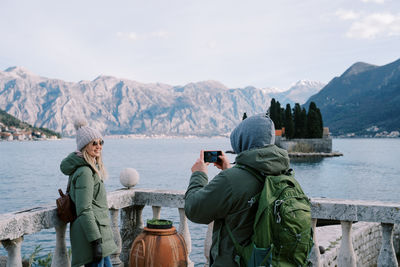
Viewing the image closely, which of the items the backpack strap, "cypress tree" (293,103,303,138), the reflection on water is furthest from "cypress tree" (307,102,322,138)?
the backpack strap

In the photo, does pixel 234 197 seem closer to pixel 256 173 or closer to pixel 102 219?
pixel 256 173

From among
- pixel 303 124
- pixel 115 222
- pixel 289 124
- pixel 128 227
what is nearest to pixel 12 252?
pixel 115 222

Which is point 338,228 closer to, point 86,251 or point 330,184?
point 86,251

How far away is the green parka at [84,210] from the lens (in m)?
3.61

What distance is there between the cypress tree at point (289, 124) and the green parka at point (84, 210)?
73.9 meters

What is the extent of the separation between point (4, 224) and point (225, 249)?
2.26 meters

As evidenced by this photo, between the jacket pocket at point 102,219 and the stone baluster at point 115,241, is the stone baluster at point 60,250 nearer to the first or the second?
the jacket pocket at point 102,219

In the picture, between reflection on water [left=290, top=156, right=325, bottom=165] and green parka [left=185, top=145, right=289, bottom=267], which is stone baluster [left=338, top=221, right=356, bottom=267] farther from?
reflection on water [left=290, top=156, right=325, bottom=165]

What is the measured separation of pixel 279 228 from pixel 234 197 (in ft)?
1.06

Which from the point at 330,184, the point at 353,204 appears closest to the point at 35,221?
the point at 353,204

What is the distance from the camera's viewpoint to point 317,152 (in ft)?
267

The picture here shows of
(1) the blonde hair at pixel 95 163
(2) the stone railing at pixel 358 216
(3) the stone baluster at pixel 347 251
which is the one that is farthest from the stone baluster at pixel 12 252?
(3) the stone baluster at pixel 347 251

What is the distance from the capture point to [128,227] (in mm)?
5691

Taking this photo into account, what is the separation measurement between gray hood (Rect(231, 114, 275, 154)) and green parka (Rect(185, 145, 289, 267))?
69mm
